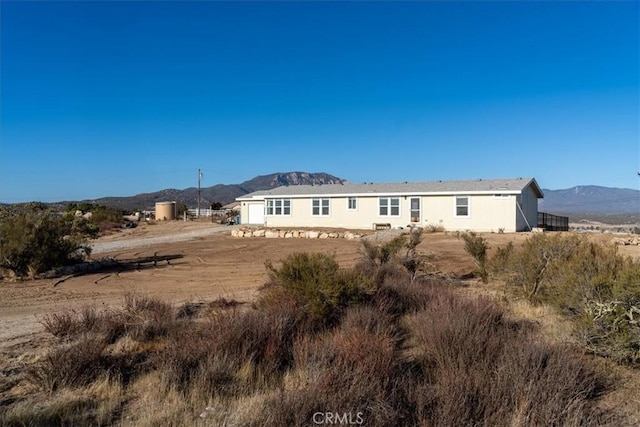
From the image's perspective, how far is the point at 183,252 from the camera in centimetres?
2269

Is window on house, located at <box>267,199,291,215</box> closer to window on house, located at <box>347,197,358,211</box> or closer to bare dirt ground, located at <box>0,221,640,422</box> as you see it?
window on house, located at <box>347,197,358,211</box>

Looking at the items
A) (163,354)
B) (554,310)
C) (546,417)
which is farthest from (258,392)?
(554,310)

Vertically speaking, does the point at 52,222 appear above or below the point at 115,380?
above

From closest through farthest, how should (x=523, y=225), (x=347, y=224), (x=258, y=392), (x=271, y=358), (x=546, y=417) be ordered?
(x=546, y=417) < (x=258, y=392) < (x=271, y=358) < (x=523, y=225) < (x=347, y=224)

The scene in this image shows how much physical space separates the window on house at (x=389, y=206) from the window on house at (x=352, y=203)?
197cm

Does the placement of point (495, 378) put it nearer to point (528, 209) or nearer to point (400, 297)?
point (400, 297)

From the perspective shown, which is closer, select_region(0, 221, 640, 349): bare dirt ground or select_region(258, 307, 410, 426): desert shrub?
select_region(258, 307, 410, 426): desert shrub

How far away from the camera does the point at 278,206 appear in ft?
127

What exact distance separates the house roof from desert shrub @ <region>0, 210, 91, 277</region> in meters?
21.9

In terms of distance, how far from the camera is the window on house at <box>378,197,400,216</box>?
3285cm

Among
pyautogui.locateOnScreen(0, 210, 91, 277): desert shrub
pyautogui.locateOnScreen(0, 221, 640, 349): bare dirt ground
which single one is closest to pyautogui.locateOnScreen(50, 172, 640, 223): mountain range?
pyautogui.locateOnScreen(0, 221, 640, 349): bare dirt ground

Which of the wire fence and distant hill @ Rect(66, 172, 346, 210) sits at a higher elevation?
distant hill @ Rect(66, 172, 346, 210)

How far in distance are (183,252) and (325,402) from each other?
1989 cm

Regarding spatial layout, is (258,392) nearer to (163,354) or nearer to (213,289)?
(163,354)
